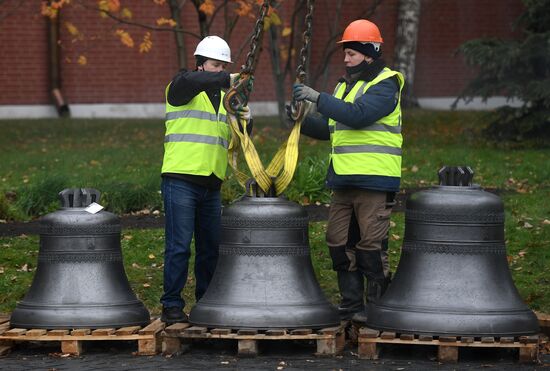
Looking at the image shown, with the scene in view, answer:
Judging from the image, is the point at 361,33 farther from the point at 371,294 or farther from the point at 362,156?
the point at 371,294

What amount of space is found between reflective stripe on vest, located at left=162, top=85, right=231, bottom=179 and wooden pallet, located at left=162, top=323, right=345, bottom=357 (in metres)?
1.05

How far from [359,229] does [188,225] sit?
1095mm

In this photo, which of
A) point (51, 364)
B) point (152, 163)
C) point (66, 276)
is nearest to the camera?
point (51, 364)

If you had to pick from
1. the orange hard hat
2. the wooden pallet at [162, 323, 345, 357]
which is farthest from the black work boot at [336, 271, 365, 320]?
the orange hard hat

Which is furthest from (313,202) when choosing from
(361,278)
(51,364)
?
(51,364)

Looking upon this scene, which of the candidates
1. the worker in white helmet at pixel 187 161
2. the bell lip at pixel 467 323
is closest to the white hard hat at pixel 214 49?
the worker in white helmet at pixel 187 161

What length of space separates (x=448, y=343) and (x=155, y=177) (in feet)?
21.6

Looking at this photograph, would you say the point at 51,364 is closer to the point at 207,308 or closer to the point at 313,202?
the point at 207,308

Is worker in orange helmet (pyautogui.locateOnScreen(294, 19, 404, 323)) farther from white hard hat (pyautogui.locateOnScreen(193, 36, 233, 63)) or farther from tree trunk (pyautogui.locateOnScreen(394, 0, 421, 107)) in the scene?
tree trunk (pyautogui.locateOnScreen(394, 0, 421, 107))

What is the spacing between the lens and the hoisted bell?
8039 millimetres

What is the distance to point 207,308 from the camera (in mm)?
7926

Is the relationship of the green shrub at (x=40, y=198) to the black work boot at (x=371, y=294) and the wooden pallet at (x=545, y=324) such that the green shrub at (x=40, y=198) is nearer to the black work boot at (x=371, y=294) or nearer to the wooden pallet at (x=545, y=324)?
the black work boot at (x=371, y=294)

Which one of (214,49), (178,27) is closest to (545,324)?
(214,49)

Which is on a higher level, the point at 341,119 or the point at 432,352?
the point at 341,119
